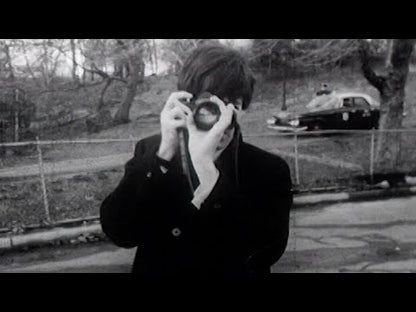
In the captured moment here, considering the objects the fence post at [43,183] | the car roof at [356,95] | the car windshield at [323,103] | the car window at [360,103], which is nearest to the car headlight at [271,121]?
the car windshield at [323,103]

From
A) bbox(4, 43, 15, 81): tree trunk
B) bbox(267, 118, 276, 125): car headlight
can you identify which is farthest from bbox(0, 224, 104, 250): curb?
bbox(267, 118, 276, 125): car headlight

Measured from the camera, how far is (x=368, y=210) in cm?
295

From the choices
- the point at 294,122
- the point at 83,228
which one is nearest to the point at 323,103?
the point at 294,122

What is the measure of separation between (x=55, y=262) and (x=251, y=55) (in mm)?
1544

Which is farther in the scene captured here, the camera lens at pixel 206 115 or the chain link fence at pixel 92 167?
the chain link fence at pixel 92 167

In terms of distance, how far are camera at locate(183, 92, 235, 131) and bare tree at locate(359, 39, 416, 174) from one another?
1571 mm

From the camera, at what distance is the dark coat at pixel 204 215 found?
1.06 meters

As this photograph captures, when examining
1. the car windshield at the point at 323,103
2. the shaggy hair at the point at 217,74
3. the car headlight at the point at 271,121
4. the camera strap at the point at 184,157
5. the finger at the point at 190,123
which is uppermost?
the shaggy hair at the point at 217,74

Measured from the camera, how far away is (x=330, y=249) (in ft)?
8.50

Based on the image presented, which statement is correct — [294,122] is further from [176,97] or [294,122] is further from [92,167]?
[176,97]

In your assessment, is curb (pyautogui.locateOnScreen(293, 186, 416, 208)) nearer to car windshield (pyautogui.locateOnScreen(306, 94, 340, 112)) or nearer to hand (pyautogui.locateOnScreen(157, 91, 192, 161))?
car windshield (pyautogui.locateOnScreen(306, 94, 340, 112))

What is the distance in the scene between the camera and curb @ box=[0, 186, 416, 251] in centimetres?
264

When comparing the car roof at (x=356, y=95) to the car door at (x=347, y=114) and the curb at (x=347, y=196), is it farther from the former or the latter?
the curb at (x=347, y=196)

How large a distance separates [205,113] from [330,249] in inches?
68.8
